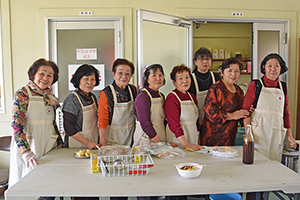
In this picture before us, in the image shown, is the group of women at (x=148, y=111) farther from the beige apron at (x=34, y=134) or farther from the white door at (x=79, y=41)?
the white door at (x=79, y=41)

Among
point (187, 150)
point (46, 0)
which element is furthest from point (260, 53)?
point (46, 0)

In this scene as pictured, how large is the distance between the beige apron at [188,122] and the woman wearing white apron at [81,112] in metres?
→ 0.74

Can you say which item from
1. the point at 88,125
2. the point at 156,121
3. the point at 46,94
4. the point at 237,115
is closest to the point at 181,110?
the point at 156,121

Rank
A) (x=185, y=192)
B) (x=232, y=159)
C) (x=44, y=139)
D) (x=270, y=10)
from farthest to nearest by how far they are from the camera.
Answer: (x=270, y=10) < (x=44, y=139) < (x=232, y=159) < (x=185, y=192)

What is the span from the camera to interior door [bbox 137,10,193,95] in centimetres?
302

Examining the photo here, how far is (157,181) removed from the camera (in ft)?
5.28

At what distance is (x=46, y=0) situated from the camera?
3.63 m

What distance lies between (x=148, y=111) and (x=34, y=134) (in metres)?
0.97

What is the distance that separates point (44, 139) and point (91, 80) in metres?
0.66

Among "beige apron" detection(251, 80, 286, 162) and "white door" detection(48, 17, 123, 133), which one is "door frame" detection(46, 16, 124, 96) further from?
"beige apron" detection(251, 80, 286, 162)

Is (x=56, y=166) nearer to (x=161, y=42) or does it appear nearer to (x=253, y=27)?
(x=161, y=42)

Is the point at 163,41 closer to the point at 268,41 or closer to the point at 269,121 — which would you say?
the point at 269,121

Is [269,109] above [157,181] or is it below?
above

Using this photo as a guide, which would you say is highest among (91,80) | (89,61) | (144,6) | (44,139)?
(144,6)
